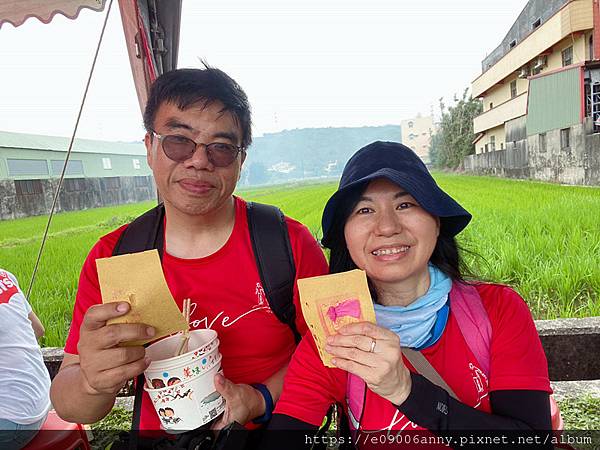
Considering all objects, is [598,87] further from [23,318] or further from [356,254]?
[23,318]

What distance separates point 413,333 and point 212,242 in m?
0.77

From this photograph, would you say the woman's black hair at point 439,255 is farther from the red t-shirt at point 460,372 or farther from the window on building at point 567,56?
the window on building at point 567,56

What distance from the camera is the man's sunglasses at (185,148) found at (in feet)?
4.27

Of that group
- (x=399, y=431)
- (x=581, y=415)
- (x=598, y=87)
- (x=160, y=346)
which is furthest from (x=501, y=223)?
(x=160, y=346)

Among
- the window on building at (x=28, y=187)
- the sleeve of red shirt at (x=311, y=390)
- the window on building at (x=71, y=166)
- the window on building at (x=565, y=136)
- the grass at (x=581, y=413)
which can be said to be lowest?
the grass at (x=581, y=413)

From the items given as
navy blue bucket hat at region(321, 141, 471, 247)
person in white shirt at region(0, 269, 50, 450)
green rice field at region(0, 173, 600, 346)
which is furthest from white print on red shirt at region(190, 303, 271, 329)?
green rice field at region(0, 173, 600, 346)

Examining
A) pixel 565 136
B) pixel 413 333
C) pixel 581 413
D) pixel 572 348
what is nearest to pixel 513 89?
pixel 565 136

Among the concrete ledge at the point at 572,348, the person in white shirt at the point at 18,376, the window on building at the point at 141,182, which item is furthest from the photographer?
the window on building at the point at 141,182

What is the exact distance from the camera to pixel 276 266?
1.37 metres

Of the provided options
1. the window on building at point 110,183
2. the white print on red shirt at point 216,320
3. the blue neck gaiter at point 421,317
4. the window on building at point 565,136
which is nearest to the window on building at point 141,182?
the window on building at point 110,183

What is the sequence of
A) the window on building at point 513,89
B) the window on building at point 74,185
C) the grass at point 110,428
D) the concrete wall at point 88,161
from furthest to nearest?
the window on building at point 513,89 → the window on building at point 74,185 → the concrete wall at point 88,161 → the grass at point 110,428

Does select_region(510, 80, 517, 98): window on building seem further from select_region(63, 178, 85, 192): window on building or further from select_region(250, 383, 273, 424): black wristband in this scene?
select_region(63, 178, 85, 192): window on building

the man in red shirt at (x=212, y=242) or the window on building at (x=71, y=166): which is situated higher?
the window on building at (x=71, y=166)

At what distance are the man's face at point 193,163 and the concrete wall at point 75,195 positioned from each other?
1.91 metres
